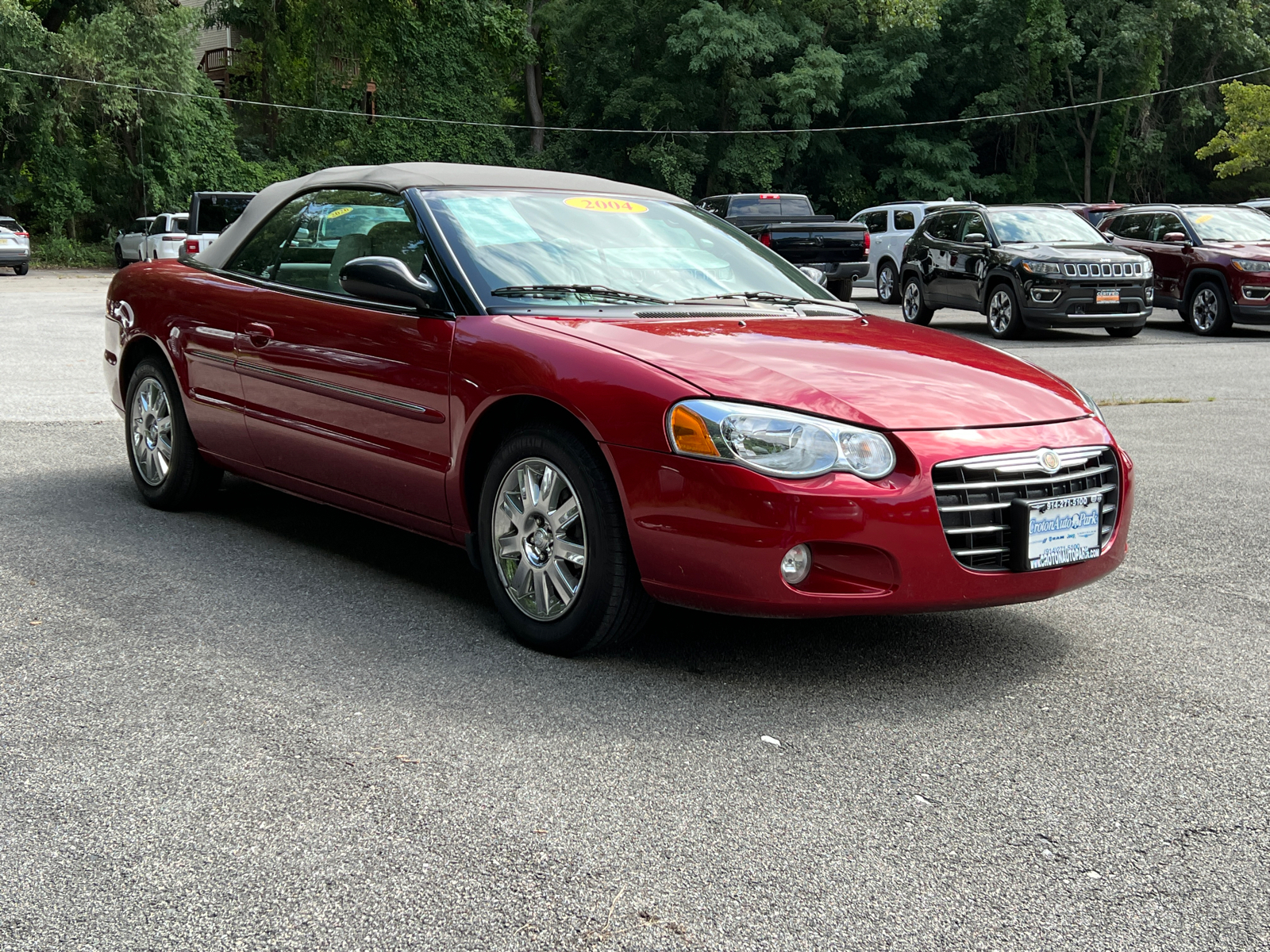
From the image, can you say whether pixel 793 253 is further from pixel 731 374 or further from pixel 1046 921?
pixel 1046 921

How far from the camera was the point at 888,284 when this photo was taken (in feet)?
77.0

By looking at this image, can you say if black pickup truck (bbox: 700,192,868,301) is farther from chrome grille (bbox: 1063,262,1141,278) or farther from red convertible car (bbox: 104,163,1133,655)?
red convertible car (bbox: 104,163,1133,655)

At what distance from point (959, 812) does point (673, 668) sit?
1201 millimetres

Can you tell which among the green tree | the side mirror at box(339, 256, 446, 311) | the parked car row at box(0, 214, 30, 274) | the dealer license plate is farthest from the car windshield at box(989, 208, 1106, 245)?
the parked car row at box(0, 214, 30, 274)

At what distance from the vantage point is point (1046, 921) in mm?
2740

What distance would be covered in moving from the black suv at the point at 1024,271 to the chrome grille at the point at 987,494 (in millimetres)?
13379

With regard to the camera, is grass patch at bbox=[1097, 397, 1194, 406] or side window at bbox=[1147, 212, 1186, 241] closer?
grass patch at bbox=[1097, 397, 1194, 406]

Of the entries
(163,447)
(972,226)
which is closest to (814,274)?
(163,447)

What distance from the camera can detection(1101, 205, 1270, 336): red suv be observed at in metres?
17.8

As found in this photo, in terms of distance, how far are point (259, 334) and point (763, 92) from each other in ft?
148

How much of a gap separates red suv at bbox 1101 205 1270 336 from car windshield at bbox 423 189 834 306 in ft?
46.1

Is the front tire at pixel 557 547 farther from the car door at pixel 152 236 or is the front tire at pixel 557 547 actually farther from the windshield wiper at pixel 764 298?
the car door at pixel 152 236

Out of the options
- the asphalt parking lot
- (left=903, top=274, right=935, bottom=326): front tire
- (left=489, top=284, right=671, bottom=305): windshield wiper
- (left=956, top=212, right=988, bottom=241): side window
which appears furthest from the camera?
(left=903, top=274, right=935, bottom=326): front tire

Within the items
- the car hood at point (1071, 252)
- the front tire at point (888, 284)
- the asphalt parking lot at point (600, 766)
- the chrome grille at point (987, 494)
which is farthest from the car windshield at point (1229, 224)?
the chrome grille at point (987, 494)
